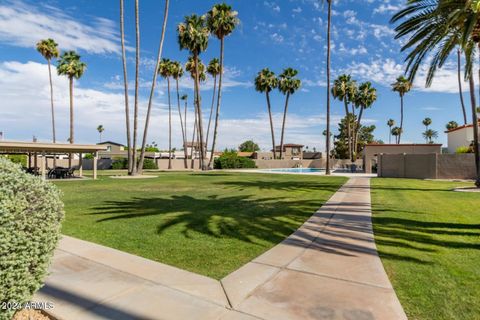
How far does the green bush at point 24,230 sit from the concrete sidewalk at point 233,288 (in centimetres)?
64

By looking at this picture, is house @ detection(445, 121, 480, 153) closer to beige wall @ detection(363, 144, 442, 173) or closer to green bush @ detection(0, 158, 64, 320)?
beige wall @ detection(363, 144, 442, 173)

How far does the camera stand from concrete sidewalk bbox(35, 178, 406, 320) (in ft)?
10.8

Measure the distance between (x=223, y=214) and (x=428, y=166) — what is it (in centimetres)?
2242

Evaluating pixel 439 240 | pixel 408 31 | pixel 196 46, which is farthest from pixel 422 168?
pixel 196 46

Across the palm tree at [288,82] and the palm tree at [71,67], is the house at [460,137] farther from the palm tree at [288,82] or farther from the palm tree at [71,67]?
the palm tree at [71,67]

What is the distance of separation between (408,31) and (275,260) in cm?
1395

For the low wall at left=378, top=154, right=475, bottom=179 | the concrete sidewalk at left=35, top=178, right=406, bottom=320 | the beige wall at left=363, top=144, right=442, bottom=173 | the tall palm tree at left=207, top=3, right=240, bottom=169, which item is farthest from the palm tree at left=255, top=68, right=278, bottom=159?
the concrete sidewalk at left=35, top=178, right=406, bottom=320

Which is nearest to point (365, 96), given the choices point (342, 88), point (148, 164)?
point (342, 88)

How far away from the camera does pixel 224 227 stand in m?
7.34

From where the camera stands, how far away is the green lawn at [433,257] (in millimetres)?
3465

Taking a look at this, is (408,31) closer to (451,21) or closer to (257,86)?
(451,21)

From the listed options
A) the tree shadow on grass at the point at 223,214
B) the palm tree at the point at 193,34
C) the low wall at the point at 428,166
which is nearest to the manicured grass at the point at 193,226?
the tree shadow on grass at the point at 223,214

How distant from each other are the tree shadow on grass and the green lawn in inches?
86.7

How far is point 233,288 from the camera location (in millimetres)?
3918
